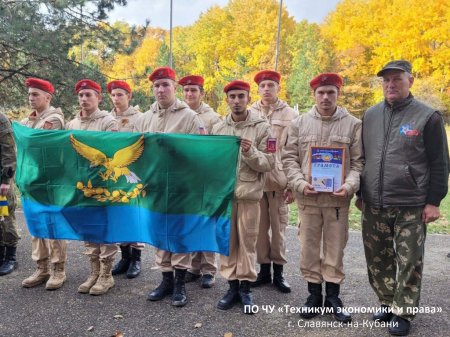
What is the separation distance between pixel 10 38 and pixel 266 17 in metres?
22.0

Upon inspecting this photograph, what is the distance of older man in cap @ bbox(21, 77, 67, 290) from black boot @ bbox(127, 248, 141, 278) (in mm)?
798

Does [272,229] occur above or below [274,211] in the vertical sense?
below

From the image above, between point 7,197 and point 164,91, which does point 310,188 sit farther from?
point 7,197

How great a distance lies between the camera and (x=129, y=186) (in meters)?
4.56

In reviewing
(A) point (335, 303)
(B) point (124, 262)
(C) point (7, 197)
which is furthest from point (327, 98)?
(C) point (7, 197)

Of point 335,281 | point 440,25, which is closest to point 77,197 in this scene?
point 335,281

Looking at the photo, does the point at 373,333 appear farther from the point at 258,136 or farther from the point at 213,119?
the point at 213,119

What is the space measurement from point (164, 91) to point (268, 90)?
1.35 m

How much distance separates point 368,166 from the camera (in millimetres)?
3955

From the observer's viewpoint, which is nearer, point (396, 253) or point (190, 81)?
→ point (396, 253)

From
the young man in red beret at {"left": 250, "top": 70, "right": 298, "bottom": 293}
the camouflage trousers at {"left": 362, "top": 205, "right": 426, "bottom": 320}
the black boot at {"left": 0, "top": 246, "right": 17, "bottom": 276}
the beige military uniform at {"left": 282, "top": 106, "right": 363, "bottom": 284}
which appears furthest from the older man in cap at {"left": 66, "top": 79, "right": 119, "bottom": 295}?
the camouflage trousers at {"left": 362, "top": 205, "right": 426, "bottom": 320}

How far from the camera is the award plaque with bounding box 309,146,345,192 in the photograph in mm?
3953

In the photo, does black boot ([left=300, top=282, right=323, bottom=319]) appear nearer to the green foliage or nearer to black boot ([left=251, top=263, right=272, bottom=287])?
black boot ([left=251, top=263, right=272, bottom=287])

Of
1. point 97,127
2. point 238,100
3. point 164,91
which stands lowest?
point 97,127
